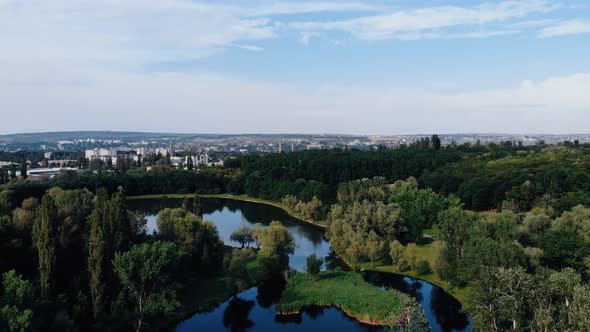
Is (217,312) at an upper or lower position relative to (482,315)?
lower

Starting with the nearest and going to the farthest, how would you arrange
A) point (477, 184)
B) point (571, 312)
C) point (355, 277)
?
point (571, 312) → point (355, 277) → point (477, 184)

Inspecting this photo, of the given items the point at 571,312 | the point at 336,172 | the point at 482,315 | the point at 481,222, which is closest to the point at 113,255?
the point at 482,315

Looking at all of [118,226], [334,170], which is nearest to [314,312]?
[118,226]

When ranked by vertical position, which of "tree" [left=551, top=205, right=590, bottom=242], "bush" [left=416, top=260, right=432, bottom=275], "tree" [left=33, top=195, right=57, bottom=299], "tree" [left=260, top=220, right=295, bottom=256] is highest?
"tree" [left=33, top=195, right=57, bottom=299]

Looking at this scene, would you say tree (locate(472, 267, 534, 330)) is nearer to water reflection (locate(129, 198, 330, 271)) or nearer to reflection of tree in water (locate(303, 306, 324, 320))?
→ reflection of tree in water (locate(303, 306, 324, 320))

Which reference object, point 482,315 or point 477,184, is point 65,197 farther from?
point 477,184

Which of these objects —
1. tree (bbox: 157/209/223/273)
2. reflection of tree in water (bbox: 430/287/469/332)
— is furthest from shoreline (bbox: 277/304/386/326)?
tree (bbox: 157/209/223/273)
